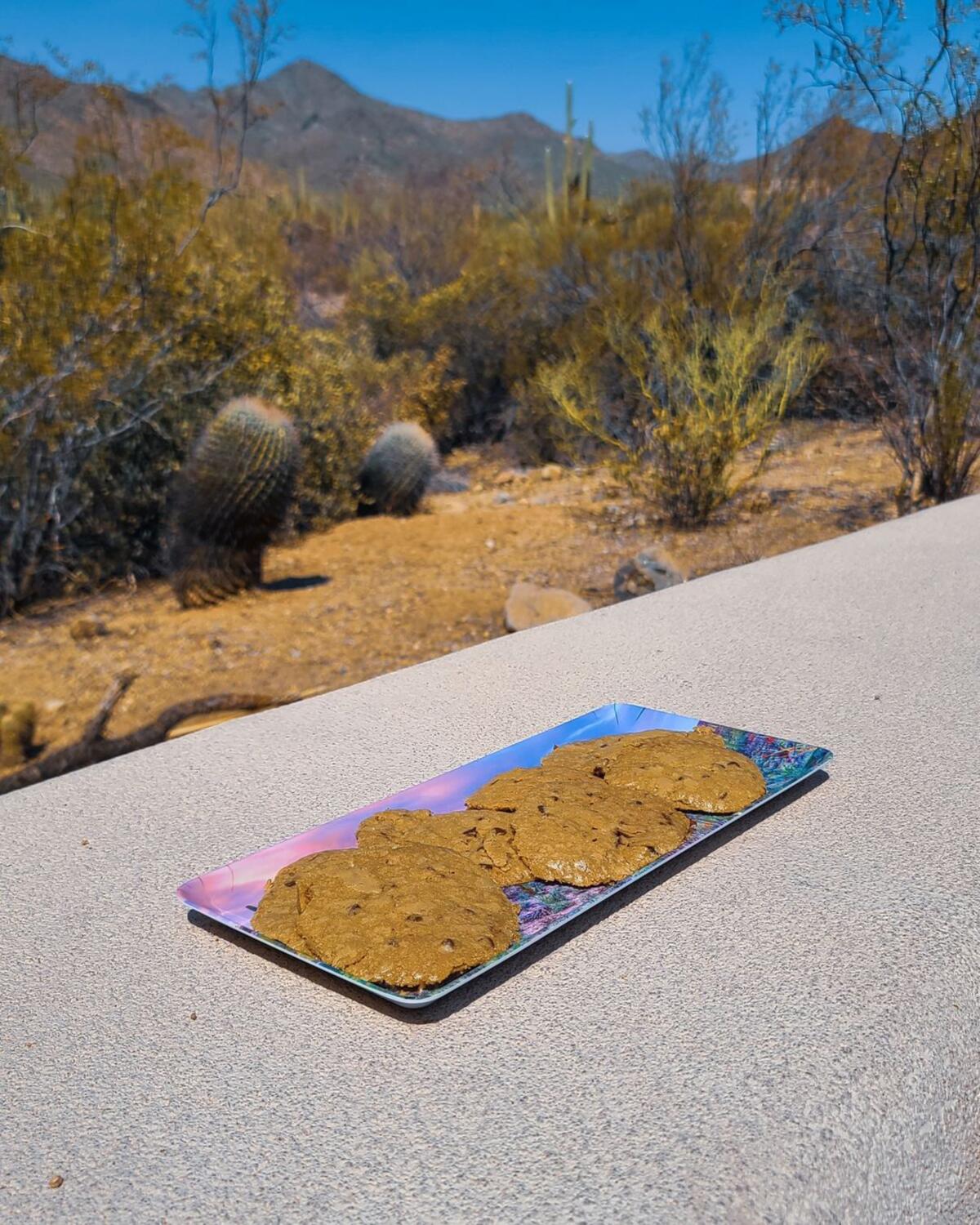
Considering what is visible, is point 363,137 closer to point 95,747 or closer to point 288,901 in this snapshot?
point 95,747

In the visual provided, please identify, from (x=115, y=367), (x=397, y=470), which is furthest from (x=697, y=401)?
(x=115, y=367)

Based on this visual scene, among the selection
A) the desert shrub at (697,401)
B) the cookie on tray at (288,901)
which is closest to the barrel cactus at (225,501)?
the desert shrub at (697,401)

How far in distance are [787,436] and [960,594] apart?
648cm

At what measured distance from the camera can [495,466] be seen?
35.2 feet

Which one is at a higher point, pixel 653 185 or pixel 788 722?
pixel 653 185

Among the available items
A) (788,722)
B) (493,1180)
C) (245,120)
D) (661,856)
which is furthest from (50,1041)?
(245,120)

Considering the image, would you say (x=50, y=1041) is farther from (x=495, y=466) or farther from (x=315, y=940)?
(x=495, y=466)

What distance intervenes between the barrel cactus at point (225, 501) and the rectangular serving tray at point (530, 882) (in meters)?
3.92

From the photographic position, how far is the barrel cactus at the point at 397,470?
8.30m

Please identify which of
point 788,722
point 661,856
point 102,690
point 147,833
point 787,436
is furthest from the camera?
point 787,436

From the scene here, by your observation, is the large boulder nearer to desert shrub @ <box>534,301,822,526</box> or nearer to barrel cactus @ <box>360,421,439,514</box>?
desert shrub @ <box>534,301,822,526</box>

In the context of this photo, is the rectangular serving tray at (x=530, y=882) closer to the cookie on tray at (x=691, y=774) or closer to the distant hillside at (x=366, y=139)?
the cookie on tray at (x=691, y=774)

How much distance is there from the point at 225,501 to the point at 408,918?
4.82 meters

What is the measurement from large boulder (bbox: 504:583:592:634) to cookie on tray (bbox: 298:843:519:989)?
3381 millimetres
